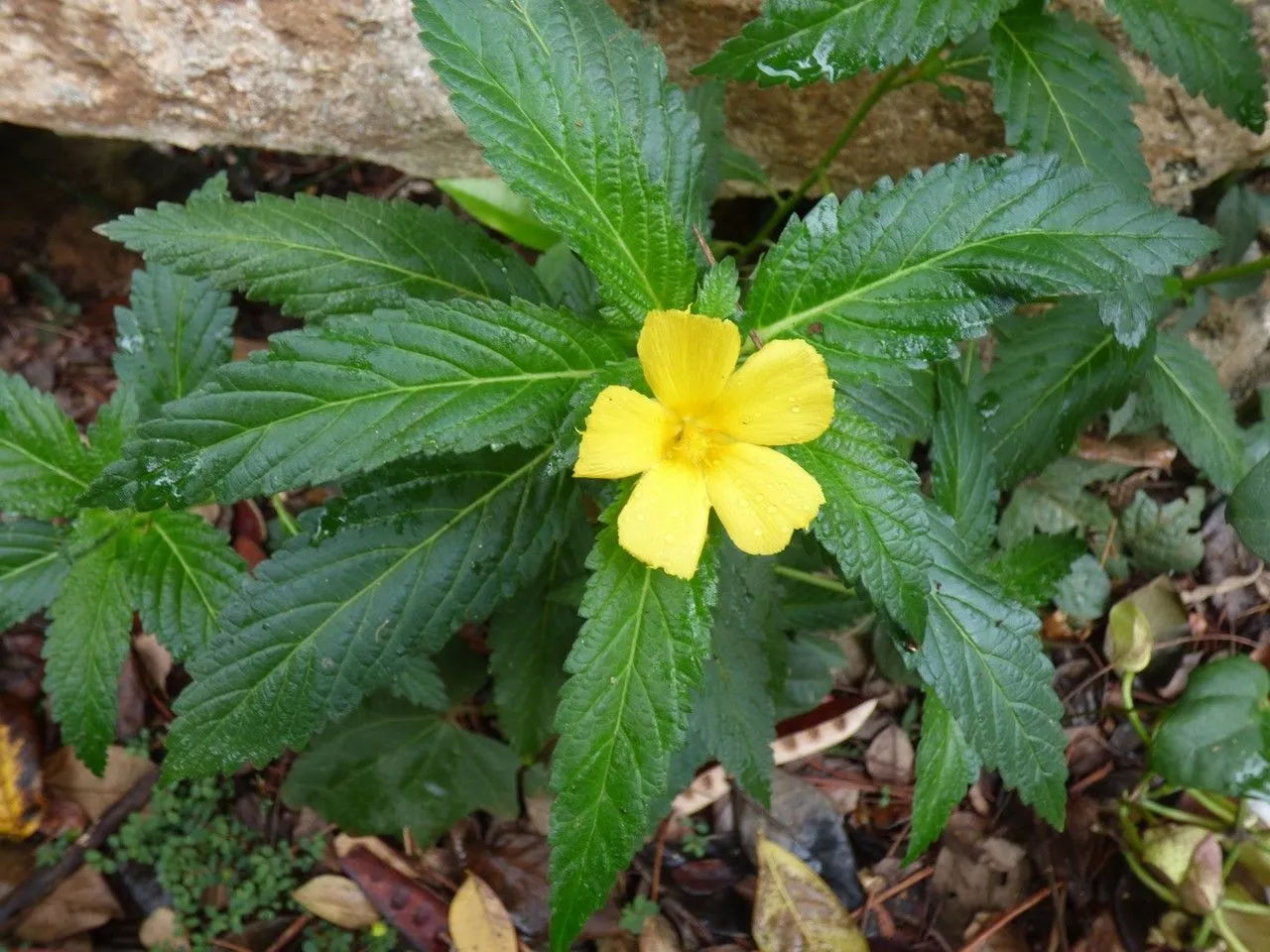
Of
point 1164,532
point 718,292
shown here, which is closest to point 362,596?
point 718,292

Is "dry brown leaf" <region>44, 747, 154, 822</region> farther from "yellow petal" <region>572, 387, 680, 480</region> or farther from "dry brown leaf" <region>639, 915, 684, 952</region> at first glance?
"yellow petal" <region>572, 387, 680, 480</region>

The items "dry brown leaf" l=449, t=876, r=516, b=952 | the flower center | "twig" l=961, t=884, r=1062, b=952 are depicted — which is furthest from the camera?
"twig" l=961, t=884, r=1062, b=952

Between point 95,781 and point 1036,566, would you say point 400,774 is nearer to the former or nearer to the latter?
point 95,781

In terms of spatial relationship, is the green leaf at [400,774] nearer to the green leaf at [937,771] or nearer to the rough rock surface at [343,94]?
the green leaf at [937,771]

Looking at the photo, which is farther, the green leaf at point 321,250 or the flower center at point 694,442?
the green leaf at point 321,250

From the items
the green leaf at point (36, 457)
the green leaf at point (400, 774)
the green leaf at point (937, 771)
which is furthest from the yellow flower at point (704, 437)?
the green leaf at point (400, 774)

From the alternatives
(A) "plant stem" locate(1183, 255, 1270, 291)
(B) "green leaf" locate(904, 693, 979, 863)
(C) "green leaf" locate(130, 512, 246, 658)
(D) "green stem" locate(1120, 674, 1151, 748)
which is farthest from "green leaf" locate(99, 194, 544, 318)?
(D) "green stem" locate(1120, 674, 1151, 748)
